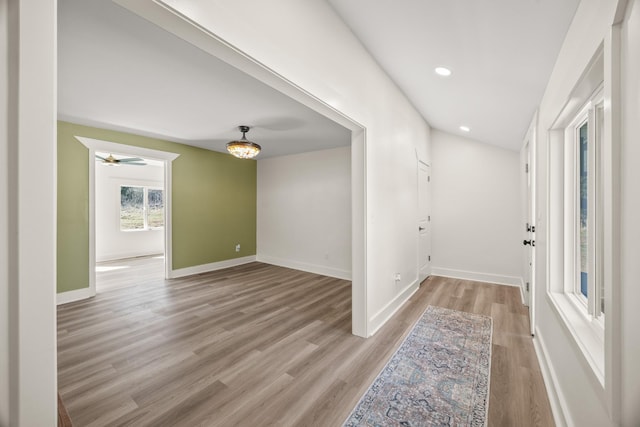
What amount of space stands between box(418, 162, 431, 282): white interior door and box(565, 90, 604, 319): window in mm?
2271

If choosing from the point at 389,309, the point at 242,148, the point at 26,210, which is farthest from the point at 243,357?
the point at 242,148

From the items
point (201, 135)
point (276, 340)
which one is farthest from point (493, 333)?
point (201, 135)

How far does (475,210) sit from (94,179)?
5997mm

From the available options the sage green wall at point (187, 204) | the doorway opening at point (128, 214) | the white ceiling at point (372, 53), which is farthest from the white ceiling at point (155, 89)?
the doorway opening at point (128, 214)

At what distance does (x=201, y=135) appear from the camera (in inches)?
171

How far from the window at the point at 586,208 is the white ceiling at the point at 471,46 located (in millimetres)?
545

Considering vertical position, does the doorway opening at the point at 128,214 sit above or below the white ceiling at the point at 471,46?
below

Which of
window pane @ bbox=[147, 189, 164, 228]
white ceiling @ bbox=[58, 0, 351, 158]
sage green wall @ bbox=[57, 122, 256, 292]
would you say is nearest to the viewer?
white ceiling @ bbox=[58, 0, 351, 158]

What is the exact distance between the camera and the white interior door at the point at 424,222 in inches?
169

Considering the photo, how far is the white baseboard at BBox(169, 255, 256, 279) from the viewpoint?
192 inches

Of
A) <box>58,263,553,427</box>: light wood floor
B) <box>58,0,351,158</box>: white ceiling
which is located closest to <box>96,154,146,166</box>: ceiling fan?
<box>58,0,351,158</box>: white ceiling

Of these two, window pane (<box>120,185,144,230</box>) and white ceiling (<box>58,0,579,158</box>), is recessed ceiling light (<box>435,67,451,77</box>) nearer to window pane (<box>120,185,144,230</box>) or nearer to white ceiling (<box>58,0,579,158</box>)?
white ceiling (<box>58,0,579,158</box>)

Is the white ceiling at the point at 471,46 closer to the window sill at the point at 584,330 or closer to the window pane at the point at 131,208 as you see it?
the window sill at the point at 584,330

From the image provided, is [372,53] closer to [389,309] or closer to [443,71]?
[443,71]
